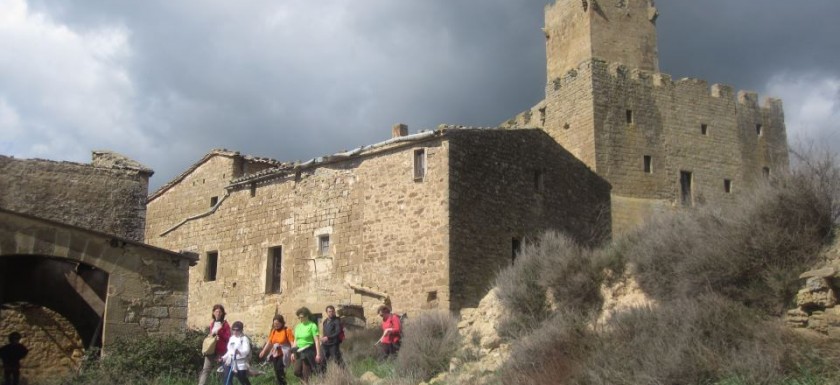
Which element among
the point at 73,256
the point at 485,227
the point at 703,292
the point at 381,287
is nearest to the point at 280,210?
the point at 381,287

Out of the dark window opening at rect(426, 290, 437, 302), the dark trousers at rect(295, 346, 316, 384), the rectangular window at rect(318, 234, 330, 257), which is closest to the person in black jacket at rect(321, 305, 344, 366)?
the dark trousers at rect(295, 346, 316, 384)

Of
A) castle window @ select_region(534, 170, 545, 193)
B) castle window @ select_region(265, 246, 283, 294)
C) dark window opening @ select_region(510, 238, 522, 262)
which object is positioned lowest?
castle window @ select_region(265, 246, 283, 294)

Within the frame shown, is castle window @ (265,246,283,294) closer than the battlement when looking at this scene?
Yes

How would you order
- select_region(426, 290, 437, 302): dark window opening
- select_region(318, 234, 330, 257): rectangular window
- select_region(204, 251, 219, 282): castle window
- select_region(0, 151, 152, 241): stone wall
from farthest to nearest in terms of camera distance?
1. select_region(204, 251, 219, 282): castle window
2. select_region(318, 234, 330, 257): rectangular window
3. select_region(426, 290, 437, 302): dark window opening
4. select_region(0, 151, 152, 241): stone wall

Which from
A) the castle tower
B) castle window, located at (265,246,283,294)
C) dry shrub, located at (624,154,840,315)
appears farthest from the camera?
the castle tower

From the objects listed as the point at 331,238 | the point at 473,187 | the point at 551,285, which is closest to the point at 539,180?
the point at 473,187

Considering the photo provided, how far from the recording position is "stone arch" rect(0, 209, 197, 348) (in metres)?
11.9

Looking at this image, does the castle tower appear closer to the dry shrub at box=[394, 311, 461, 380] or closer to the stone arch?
the dry shrub at box=[394, 311, 461, 380]

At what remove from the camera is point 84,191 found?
56.1ft

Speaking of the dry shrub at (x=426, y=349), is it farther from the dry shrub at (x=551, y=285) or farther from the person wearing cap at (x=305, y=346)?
the person wearing cap at (x=305, y=346)

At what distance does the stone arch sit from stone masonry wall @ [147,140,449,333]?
593cm

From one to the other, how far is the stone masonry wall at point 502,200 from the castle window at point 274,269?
19.3 feet

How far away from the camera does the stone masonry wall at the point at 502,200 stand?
17.8 metres

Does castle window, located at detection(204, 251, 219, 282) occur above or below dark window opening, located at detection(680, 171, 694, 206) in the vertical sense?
below
